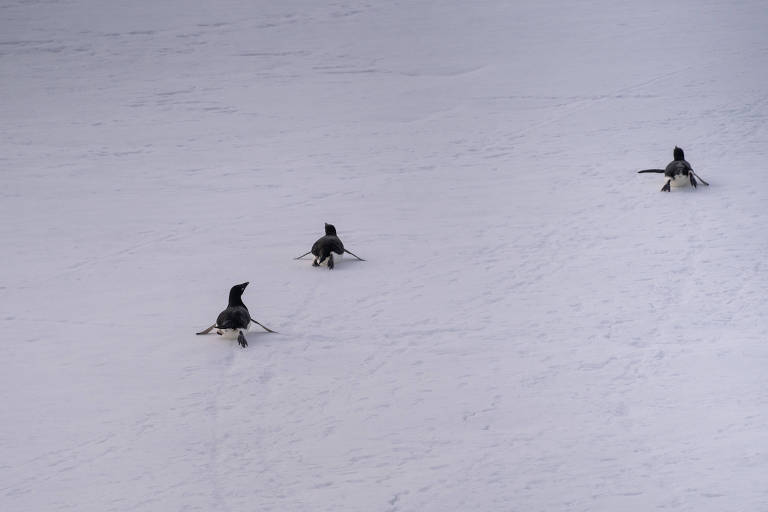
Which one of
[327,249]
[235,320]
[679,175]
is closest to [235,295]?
[235,320]

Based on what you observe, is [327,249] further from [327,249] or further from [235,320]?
[235,320]

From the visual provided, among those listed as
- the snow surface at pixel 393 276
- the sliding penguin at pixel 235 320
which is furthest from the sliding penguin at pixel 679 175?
the sliding penguin at pixel 235 320

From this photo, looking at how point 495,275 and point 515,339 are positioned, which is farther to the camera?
point 495,275

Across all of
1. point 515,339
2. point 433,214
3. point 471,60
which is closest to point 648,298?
point 515,339

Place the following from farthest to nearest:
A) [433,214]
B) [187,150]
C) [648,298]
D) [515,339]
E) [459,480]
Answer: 1. [187,150]
2. [433,214]
3. [648,298]
4. [515,339]
5. [459,480]

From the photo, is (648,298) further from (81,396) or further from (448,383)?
(81,396)

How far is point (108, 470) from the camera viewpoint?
5840 millimetres

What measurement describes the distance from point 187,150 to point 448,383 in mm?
6570

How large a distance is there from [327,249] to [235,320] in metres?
1.61

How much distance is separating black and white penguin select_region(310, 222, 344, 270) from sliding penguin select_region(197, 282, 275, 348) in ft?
4.48

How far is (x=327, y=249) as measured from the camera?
879 centimetres

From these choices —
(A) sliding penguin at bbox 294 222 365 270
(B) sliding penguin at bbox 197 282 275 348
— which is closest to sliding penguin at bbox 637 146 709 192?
(A) sliding penguin at bbox 294 222 365 270

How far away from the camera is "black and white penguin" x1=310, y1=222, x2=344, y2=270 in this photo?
28.8 feet

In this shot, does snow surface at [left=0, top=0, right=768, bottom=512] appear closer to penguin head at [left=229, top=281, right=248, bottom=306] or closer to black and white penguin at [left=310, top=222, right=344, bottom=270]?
black and white penguin at [left=310, top=222, right=344, bottom=270]
